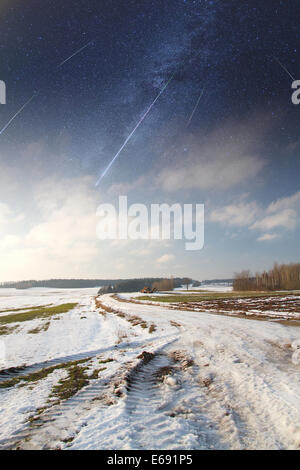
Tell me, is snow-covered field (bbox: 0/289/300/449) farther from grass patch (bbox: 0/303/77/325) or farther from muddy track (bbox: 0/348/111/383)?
grass patch (bbox: 0/303/77/325)

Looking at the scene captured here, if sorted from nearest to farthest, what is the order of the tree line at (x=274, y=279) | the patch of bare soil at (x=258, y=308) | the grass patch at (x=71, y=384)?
the grass patch at (x=71, y=384)
the patch of bare soil at (x=258, y=308)
the tree line at (x=274, y=279)

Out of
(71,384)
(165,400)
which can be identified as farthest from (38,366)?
(165,400)

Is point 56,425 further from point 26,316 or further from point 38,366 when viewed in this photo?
point 26,316

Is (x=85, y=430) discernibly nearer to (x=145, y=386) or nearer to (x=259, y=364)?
(x=145, y=386)

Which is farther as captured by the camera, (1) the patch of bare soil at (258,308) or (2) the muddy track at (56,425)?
(1) the patch of bare soil at (258,308)

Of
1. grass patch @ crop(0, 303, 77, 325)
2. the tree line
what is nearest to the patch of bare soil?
grass patch @ crop(0, 303, 77, 325)

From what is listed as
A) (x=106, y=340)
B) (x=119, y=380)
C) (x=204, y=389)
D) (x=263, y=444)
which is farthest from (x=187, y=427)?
(x=106, y=340)

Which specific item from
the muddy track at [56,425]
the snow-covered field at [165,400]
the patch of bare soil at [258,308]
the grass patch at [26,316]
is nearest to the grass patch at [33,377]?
the snow-covered field at [165,400]

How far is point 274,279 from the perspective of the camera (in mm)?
108000

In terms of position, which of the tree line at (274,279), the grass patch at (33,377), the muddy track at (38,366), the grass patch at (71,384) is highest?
the grass patch at (71,384)

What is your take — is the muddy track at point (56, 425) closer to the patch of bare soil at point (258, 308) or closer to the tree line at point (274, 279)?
the patch of bare soil at point (258, 308)

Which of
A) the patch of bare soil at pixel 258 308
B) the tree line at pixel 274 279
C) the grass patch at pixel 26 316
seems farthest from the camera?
the tree line at pixel 274 279

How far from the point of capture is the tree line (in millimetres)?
101481

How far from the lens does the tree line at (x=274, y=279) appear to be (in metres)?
101
